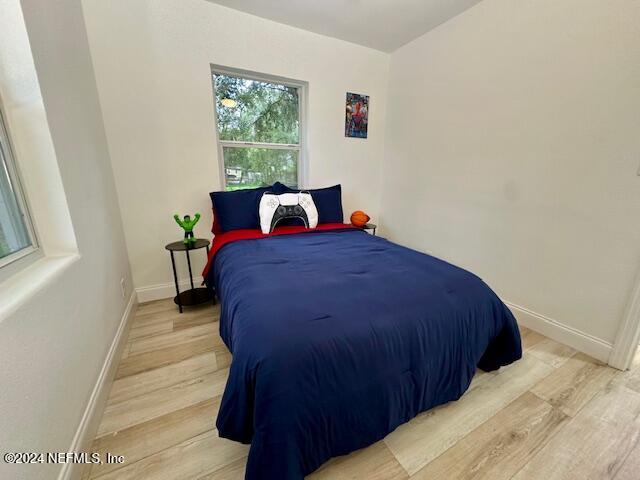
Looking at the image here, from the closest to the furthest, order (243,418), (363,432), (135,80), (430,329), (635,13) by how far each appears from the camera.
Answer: (243,418) → (363,432) → (430,329) → (635,13) → (135,80)

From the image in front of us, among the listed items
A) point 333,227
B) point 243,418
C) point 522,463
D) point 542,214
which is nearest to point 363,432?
point 243,418

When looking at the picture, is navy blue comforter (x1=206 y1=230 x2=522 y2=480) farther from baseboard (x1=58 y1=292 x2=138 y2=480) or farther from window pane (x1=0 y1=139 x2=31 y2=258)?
window pane (x1=0 y1=139 x2=31 y2=258)

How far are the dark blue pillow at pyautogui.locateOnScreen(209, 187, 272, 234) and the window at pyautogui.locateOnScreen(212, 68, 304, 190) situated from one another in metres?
0.32

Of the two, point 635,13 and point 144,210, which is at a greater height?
point 635,13

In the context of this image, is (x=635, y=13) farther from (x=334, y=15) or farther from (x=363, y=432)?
(x=363, y=432)

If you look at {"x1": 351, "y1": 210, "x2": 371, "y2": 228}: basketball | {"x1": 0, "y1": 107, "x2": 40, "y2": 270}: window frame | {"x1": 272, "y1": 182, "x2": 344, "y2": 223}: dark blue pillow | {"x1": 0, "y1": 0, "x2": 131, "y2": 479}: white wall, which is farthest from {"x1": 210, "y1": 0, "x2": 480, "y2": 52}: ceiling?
{"x1": 0, "y1": 107, "x2": 40, "y2": 270}: window frame

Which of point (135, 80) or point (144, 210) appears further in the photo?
point (144, 210)

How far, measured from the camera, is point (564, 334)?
1840 millimetres

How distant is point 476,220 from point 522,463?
5.72 feet

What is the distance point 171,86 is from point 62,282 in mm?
1819

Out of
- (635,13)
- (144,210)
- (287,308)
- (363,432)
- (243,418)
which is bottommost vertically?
(363,432)

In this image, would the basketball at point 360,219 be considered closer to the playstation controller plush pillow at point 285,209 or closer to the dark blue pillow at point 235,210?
the playstation controller plush pillow at point 285,209

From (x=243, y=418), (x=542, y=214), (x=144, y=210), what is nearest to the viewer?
(x=243, y=418)

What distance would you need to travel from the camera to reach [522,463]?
3.58 feet
